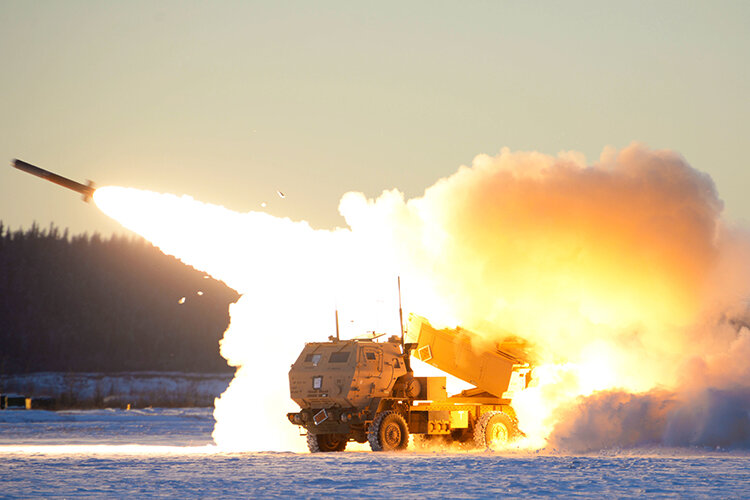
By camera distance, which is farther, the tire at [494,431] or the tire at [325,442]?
the tire at [325,442]

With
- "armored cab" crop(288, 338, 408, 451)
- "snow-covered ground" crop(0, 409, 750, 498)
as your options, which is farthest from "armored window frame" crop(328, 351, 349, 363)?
"snow-covered ground" crop(0, 409, 750, 498)

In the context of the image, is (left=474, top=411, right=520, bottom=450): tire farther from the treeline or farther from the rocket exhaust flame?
the treeline

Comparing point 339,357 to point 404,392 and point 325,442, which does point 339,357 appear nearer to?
point 404,392

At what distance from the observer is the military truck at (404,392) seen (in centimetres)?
2941

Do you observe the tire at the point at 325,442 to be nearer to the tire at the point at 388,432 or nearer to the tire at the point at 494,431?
the tire at the point at 388,432

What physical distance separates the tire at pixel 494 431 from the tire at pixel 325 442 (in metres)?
3.48

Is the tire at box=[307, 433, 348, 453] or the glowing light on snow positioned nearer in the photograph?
the tire at box=[307, 433, 348, 453]

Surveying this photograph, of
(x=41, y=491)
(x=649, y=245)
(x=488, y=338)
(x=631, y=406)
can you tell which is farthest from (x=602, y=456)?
(x=41, y=491)

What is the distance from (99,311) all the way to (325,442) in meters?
106

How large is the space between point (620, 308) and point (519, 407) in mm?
4331

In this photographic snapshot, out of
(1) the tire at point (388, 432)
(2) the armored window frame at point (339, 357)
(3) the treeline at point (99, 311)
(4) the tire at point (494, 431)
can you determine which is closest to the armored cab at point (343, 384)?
(2) the armored window frame at point (339, 357)

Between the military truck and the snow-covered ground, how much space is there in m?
0.90

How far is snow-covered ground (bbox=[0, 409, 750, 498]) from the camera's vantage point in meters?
20.4

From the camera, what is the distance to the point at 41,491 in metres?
20.8
